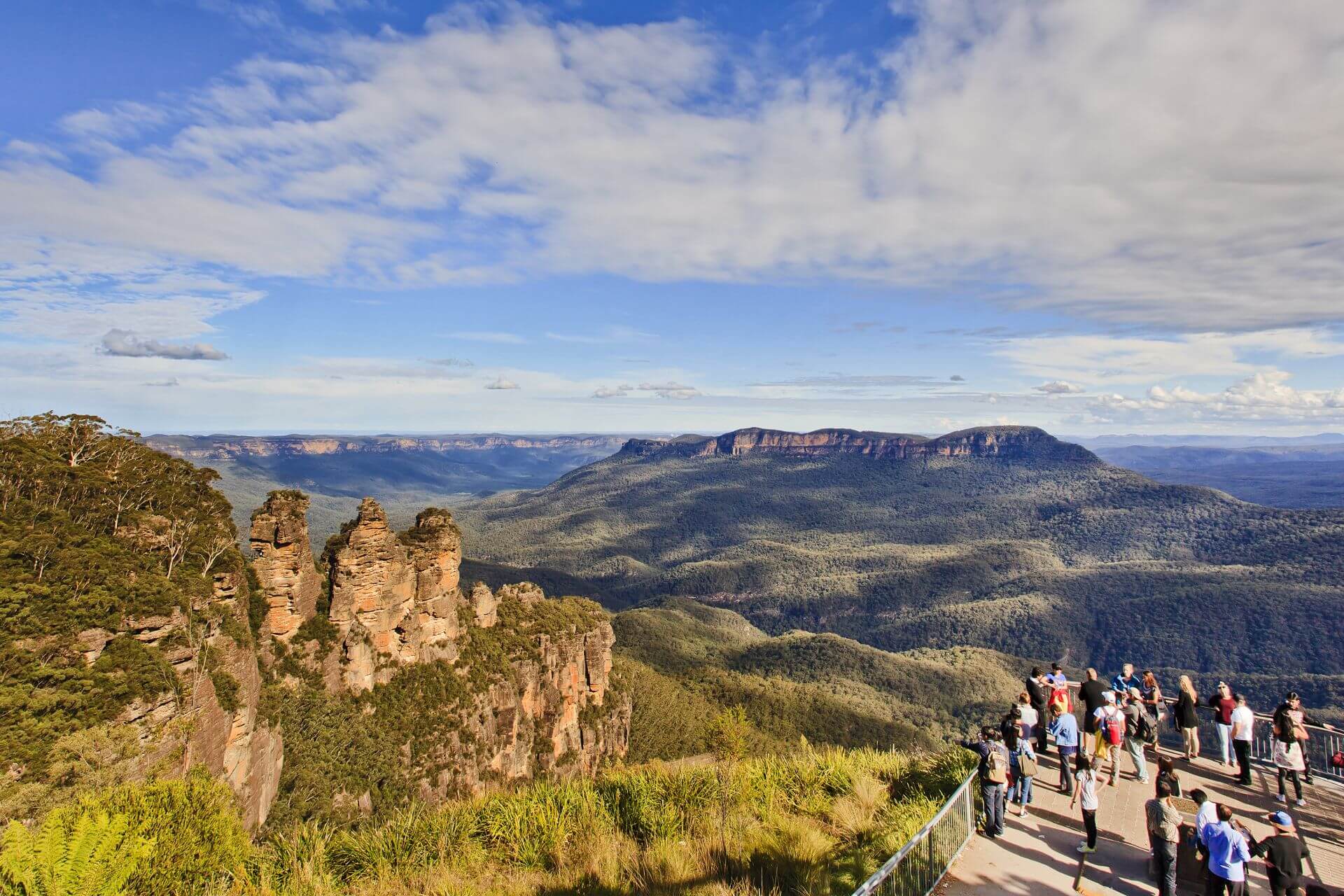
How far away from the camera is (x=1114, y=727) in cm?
1591

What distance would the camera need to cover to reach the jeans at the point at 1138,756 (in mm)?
16250

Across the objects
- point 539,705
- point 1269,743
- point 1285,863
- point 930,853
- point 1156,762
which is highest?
point 930,853

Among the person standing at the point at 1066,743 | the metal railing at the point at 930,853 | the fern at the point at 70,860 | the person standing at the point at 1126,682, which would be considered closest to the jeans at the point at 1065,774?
the person standing at the point at 1066,743

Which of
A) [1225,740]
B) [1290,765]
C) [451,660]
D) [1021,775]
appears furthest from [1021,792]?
[451,660]

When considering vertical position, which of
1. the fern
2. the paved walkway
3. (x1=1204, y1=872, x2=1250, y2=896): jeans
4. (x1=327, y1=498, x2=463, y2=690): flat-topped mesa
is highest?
the fern

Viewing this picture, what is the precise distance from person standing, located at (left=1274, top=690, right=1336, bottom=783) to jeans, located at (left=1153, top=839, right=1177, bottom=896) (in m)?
7.00

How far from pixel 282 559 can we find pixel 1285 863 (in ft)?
138

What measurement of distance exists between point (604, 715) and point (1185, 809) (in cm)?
5746

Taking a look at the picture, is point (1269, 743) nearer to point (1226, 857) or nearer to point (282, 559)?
point (1226, 857)

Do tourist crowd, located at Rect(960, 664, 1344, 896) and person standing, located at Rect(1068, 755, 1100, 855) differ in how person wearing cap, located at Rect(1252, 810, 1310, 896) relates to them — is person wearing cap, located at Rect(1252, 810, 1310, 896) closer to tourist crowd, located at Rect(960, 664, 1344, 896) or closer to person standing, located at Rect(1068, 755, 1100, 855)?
tourist crowd, located at Rect(960, 664, 1344, 896)

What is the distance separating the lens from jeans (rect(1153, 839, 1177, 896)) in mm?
11188

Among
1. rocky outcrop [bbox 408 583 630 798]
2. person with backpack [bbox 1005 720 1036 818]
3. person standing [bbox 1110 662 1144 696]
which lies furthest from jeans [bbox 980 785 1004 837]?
rocky outcrop [bbox 408 583 630 798]

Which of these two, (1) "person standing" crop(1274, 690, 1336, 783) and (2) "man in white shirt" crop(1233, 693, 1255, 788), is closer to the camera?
(1) "person standing" crop(1274, 690, 1336, 783)

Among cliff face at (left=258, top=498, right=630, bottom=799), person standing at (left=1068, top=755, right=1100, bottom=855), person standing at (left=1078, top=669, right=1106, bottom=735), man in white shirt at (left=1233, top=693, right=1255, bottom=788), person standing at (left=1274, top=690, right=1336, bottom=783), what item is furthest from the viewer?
cliff face at (left=258, top=498, right=630, bottom=799)
